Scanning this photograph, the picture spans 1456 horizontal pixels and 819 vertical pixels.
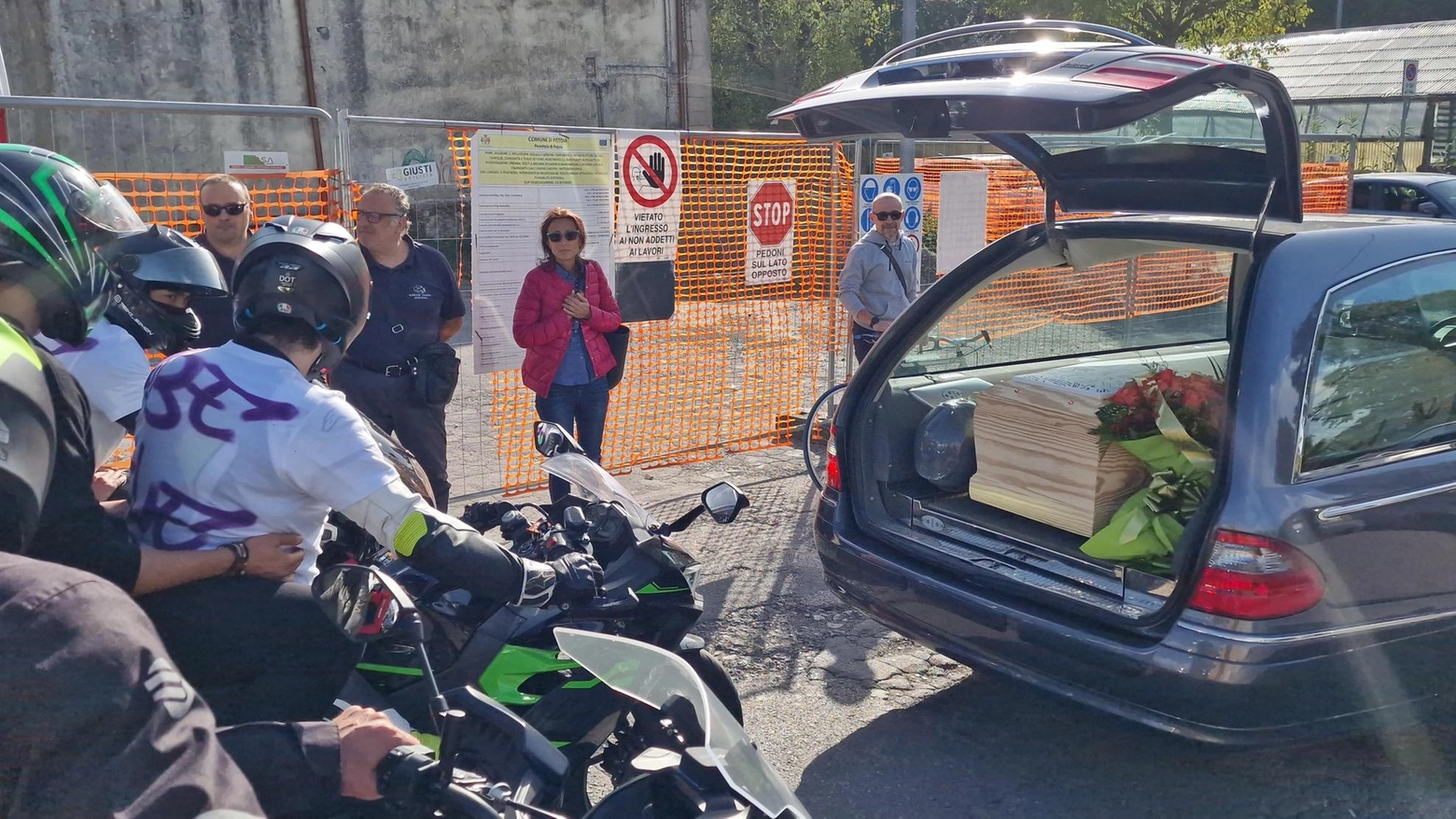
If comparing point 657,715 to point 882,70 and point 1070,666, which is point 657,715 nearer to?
point 1070,666

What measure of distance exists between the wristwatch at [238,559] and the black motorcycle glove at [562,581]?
1.66ft

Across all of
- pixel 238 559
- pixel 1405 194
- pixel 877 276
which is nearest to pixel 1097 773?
pixel 238 559

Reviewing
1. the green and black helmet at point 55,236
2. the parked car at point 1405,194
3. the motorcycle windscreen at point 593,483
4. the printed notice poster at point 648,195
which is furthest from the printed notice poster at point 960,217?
the green and black helmet at point 55,236

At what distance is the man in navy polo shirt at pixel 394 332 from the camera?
16.5ft

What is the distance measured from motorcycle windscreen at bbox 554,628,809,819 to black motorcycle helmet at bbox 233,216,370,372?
84 cm

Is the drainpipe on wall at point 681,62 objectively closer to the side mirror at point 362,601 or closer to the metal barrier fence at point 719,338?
the metal barrier fence at point 719,338

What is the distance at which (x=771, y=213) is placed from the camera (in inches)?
291

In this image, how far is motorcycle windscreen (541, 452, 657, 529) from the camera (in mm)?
2939

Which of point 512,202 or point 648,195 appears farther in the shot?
point 648,195

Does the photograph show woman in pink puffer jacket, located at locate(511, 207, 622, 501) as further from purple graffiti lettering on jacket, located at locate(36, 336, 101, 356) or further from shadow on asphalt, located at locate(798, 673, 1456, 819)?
purple graffiti lettering on jacket, located at locate(36, 336, 101, 356)

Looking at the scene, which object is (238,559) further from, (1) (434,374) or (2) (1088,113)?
(1) (434,374)

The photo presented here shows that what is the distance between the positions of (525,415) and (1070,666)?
4.76 meters

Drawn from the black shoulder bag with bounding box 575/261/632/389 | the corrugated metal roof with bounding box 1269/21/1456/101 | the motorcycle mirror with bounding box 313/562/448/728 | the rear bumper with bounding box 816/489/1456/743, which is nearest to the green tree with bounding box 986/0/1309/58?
the corrugated metal roof with bounding box 1269/21/1456/101

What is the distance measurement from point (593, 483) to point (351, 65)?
17943 millimetres
